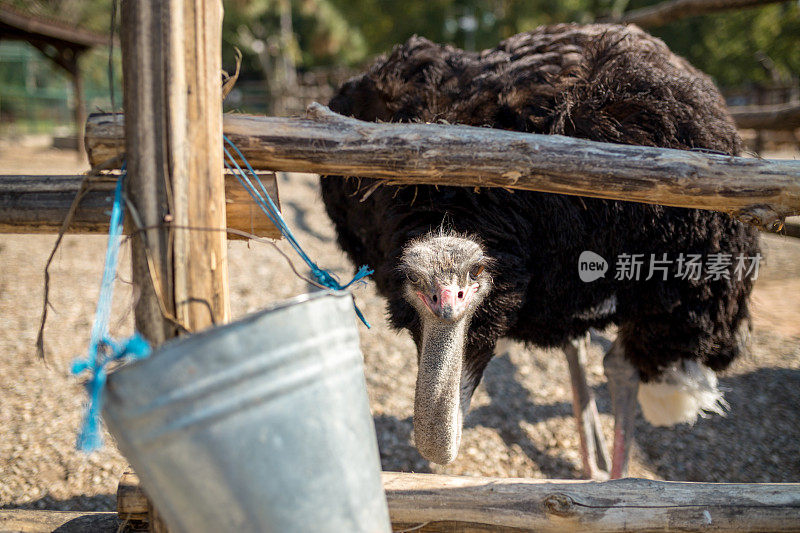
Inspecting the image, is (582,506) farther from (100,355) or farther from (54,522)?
(54,522)

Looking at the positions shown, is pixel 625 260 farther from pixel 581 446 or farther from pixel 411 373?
pixel 411 373

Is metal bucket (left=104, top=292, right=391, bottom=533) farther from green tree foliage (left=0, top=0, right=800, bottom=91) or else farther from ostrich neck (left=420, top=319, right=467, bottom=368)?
green tree foliage (left=0, top=0, right=800, bottom=91)

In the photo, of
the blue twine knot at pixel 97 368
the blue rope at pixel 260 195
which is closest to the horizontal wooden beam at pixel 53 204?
the blue rope at pixel 260 195

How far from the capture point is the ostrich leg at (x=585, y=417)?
3.22 m

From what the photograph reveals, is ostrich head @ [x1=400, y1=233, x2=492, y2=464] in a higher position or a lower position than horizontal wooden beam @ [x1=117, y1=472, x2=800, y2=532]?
higher

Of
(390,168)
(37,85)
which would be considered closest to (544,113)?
(390,168)

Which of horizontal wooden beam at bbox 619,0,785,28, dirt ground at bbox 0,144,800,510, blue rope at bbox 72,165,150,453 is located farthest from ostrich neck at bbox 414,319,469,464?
horizontal wooden beam at bbox 619,0,785,28

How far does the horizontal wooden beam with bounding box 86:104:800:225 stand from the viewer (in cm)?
159

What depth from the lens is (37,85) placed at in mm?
26656

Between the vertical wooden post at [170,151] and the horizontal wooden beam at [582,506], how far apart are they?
0.96 meters

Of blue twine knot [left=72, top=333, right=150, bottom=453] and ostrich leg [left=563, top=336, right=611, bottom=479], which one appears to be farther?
ostrich leg [left=563, top=336, right=611, bottom=479]

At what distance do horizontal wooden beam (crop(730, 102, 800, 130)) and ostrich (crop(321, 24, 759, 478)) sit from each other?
1729 millimetres

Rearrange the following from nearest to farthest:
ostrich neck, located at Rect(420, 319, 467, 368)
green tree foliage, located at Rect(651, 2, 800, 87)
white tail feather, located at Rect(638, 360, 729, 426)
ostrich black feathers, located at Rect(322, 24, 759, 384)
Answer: ostrich neck, located at Rect(420, 319, 467, 368)
ostrich black feathers, located at Rect(322, 24, 759, 384)
white tail feather, located at Rect(638, 360, 729, 426)
green tree foliage, located at Rect(651, 2, 800, 87)

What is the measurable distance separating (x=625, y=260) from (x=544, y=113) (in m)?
0.69
